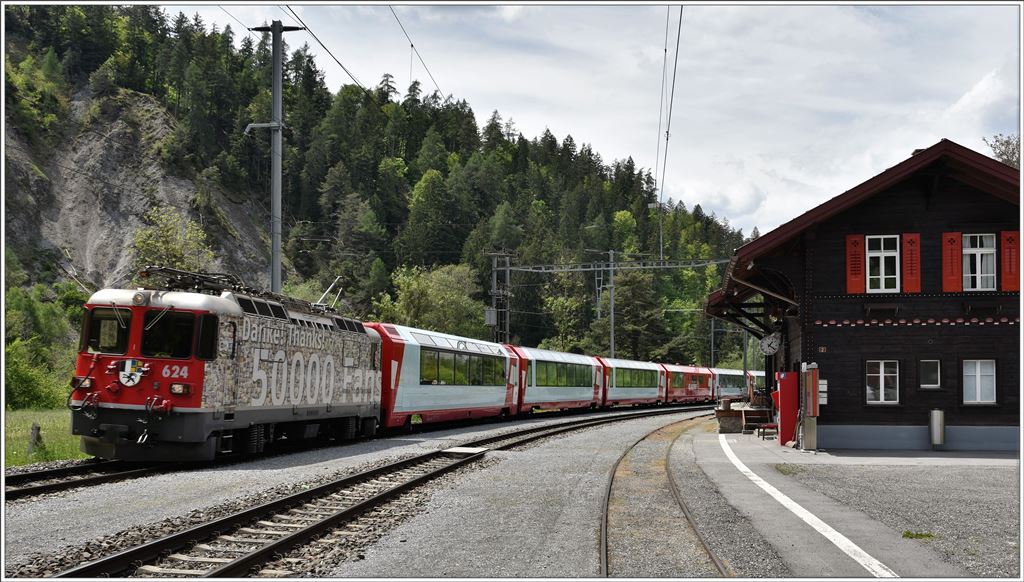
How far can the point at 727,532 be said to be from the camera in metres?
10.7

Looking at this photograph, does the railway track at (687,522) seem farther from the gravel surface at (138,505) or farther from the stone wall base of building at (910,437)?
the stone wall base of building at (910,437)

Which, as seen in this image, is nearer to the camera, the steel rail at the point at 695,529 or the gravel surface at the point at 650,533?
the steel rail at the point at 695,529

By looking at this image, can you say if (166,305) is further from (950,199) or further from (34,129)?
(34,129)

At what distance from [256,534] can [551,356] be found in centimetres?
3152

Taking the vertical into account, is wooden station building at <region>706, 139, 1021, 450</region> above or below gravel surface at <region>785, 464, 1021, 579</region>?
above

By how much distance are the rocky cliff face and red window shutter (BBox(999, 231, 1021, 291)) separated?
78.5m

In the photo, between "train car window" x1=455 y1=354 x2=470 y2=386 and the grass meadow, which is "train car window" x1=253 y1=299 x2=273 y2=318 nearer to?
the grass meadow

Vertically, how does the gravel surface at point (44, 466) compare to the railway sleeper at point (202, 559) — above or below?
above

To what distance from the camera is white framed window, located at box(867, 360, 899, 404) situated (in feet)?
75.0

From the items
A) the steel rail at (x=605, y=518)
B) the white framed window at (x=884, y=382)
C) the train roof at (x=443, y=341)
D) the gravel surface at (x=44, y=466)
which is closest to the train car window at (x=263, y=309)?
the gravel surface at (x=44, y=466)

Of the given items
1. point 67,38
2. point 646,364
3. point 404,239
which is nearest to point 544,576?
point 646,364

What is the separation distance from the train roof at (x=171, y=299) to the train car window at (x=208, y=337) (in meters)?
0.16

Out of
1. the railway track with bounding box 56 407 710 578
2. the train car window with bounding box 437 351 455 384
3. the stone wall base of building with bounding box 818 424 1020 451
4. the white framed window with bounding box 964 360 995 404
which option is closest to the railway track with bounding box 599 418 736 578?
the railway track with bounding box 56 407 710 578

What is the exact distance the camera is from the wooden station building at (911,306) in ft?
73.5
